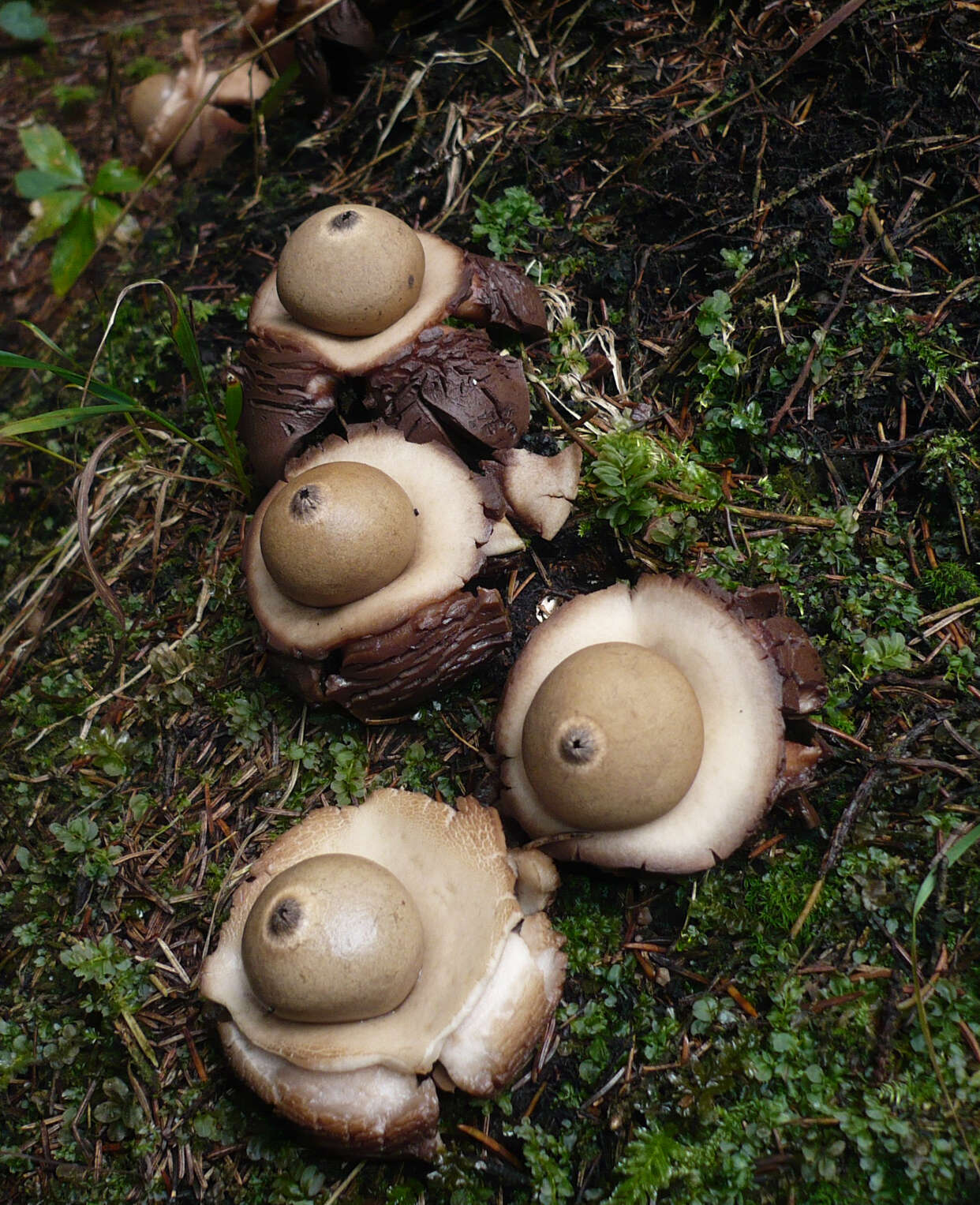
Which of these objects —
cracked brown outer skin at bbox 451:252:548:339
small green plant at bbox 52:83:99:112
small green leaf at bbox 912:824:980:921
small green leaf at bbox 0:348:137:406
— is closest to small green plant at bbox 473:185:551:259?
cracked brown outer skin at bbox 451:252:548:339

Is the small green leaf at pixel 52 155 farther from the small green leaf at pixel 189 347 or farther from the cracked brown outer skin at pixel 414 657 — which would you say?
the cracked brown outer skin at pixel 414 657

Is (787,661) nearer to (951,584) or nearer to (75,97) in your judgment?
(951,584)

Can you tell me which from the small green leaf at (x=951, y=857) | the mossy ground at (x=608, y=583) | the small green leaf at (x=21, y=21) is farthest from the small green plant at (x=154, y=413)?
the small green leaf at (x=21, y=21)

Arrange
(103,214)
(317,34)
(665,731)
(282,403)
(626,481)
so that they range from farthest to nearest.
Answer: (103,214) → (317,34) → (282,403) → (626,481) → (665,731)

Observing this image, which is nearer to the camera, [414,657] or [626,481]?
[414,657]

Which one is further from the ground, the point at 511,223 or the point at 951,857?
the point at 511,223

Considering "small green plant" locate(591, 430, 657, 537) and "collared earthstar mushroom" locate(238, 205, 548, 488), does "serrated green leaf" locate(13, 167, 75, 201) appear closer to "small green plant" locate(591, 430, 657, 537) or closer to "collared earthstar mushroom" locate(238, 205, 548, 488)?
"collared earthstar mushroom" locate(238, 205, 548, 488)

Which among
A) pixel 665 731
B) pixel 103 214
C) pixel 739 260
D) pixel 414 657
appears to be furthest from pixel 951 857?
pixel 103 214

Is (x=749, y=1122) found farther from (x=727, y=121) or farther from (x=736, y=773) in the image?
(x=727, y=121)
